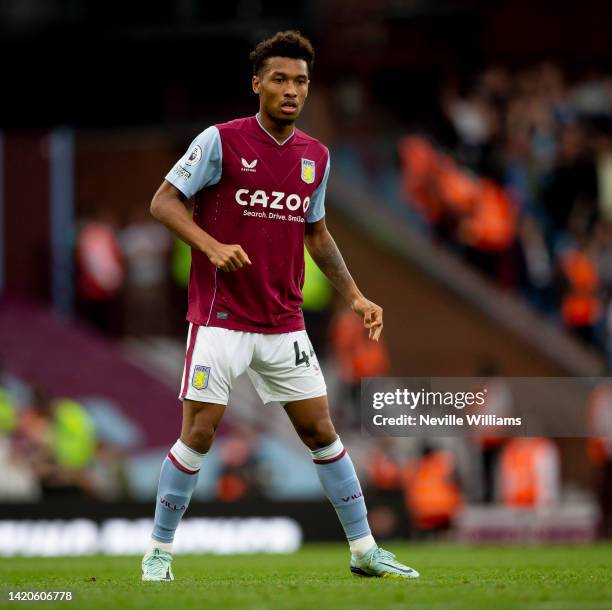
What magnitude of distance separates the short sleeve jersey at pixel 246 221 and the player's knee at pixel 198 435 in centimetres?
47

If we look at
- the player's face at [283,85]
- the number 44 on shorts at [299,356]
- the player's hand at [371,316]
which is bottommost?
the number 44 on shorts at [299,356]

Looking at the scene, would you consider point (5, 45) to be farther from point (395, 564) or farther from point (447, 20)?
point (395, 564)

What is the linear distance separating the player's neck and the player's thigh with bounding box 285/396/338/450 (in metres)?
1.25

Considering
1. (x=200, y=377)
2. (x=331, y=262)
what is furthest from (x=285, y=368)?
(x=331, y=262)

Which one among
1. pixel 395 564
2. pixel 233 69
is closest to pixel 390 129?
pixel 233 69

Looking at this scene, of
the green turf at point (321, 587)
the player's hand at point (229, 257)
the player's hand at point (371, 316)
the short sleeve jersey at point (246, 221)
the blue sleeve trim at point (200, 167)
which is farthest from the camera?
the player's hand at point (371, 316)

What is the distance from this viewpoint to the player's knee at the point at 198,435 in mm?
7223

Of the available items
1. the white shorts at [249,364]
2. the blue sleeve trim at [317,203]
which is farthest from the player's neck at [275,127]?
the white shorts at [249,364]

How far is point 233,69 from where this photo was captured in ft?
69.6

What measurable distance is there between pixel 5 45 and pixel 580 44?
793cm

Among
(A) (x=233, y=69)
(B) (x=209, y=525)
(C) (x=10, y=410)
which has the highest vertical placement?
(A) (x=233, y=69)

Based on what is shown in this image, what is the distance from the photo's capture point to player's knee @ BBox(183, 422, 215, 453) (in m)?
7.22

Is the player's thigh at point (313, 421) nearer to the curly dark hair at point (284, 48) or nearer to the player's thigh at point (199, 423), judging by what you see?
the player's thigh at point (199, 423)

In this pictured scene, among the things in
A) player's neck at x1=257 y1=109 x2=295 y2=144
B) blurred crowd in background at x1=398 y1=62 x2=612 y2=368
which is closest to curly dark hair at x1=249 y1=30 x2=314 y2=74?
player's neck at x1=257 y1=109 x2=295 y2=144
